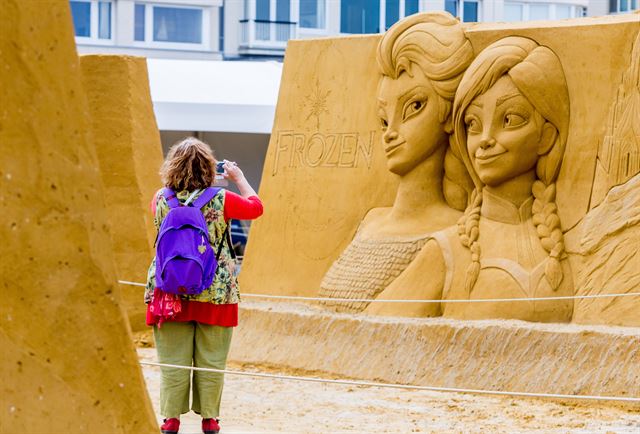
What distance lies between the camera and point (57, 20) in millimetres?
4555

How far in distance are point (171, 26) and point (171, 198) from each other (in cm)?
1870

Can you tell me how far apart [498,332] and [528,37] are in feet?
6.26

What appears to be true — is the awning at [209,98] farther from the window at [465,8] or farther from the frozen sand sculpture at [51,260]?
the frozen sand sculpture at [51,260]

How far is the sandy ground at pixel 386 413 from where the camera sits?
761 centimetres

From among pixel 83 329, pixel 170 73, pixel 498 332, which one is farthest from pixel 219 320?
pixel 170 73

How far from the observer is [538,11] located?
1067 inches

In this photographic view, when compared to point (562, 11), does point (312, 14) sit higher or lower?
lower

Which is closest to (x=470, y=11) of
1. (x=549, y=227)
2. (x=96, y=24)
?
(x=96, y=24)

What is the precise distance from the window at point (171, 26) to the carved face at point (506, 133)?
15.9 metres

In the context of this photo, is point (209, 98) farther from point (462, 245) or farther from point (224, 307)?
point (224, 307)

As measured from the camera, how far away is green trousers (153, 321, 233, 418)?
666 cm

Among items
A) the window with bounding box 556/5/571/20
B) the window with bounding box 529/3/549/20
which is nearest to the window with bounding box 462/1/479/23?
the window with bounding box 529/3/549/20

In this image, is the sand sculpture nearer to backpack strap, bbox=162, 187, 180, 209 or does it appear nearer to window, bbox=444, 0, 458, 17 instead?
backpack strap, bbox=162, 187, 180, 209

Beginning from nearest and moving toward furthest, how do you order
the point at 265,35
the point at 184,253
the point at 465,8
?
the point at 184,253 < the point at 265,35 < the point at 465,8
